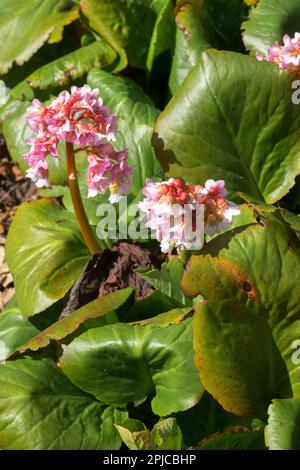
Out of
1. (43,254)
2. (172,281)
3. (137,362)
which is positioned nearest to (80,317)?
(137,362)

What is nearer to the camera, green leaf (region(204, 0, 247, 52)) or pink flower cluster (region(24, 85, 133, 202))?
pink flower cluster (region(24, 85, 133, 202))

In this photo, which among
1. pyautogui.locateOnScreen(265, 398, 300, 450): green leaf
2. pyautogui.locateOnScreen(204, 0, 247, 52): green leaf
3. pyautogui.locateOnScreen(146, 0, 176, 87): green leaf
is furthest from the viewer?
pyautogui.locateOnScreen(204, 0, 247, 52): green leaf

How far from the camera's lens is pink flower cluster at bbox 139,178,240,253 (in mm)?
2010

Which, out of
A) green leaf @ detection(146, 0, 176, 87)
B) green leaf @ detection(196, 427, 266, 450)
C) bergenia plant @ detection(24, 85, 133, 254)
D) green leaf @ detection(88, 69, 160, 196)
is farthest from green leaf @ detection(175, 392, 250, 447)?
green leaf @ detection(146, 0, 176, 87)

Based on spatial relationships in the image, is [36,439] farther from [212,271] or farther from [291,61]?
[291,61]

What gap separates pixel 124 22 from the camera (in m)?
3.25

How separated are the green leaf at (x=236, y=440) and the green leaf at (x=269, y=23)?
1.52m

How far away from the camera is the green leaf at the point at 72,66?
319 cm

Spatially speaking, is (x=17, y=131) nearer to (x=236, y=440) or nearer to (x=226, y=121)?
(x=226, y=121)

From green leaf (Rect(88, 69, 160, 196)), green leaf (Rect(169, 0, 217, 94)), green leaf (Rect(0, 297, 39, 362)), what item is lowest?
green leaf (Rect(0, 297, 39, 362))

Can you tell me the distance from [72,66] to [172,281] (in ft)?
3.91

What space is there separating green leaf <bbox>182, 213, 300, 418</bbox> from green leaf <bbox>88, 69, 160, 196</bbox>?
0.69m

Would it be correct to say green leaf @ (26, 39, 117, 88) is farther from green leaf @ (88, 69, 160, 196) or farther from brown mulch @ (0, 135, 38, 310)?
brown mulch @ (0, 135, 38, 310)
